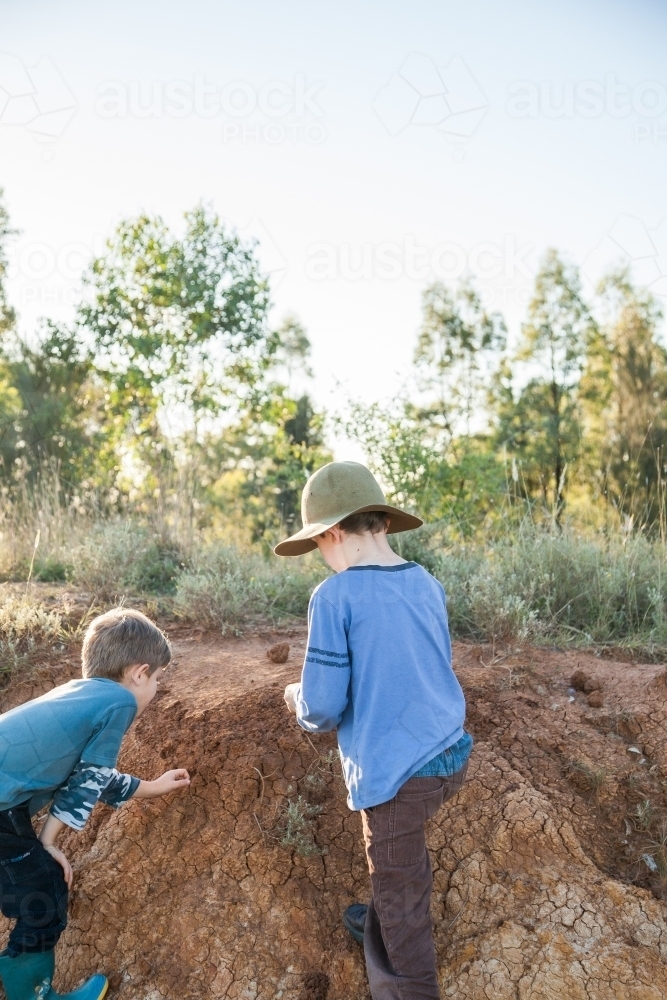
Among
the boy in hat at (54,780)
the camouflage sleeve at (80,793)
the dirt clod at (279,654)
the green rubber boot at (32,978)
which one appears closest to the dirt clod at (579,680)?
the dirt clod at (279,654)

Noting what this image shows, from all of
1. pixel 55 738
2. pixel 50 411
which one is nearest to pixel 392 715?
pixel 55 738

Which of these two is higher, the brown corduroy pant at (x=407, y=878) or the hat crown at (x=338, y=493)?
the hat crown at (x=338, y=493)

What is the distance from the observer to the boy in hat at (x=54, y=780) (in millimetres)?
2467

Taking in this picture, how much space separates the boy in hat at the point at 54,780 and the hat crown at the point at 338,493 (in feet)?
2.43

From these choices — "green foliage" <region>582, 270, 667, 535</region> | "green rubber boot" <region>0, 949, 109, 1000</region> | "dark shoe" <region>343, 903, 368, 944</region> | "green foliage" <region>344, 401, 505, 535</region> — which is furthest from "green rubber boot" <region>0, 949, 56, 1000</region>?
"green foliage" <region>582, 270, 667, 535</region>

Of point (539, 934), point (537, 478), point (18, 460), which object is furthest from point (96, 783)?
point (537, 478)

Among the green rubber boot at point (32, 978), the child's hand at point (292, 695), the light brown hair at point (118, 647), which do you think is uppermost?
the light brown hair at point (118, 647)

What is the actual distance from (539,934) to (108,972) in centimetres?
144

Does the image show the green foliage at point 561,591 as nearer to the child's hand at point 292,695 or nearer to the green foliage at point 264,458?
the child's hand at point 292,695

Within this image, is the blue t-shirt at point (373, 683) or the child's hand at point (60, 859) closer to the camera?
the blue t-shirt at point (373, 683)

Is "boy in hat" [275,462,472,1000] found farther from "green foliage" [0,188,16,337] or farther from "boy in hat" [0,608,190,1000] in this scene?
"green foliage" [0,188,16,337]

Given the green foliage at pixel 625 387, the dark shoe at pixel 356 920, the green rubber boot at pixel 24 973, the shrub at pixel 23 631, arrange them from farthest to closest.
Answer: the green foliage at pixel 625 387, the shrub at pixel 23 631, the dark shoe at pixel 356 920, the green rubber boot at pixel 24 973

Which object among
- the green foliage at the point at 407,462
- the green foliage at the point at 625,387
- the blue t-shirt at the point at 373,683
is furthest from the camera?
the green foliage at the point at 625,387

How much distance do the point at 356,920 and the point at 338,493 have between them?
56.5 inches
